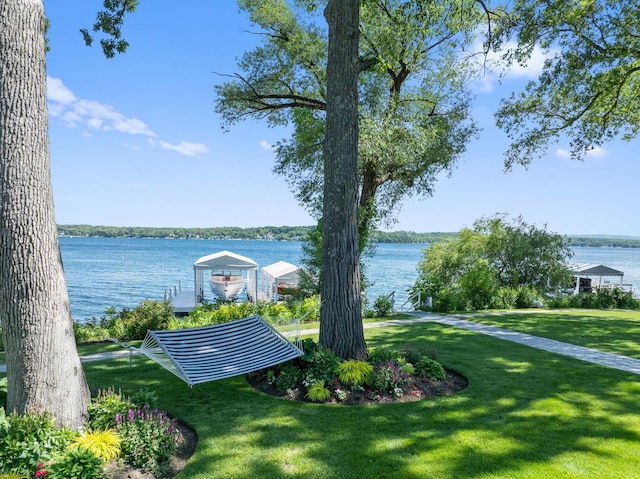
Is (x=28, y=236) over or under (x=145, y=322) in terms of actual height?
over

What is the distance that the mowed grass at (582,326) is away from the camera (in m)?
8.34

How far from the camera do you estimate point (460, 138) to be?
1448cm

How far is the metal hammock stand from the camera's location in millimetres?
4880

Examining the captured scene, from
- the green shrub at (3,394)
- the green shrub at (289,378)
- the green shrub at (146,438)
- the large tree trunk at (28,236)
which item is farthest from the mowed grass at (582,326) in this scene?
the green shrub at (3,394)

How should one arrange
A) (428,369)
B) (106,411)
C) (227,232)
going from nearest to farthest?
(106,411), (428,369), (227,232)

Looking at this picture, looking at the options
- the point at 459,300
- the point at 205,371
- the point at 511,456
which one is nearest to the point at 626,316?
the point at 459,300

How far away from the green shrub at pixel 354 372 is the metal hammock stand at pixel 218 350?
1.92 feet

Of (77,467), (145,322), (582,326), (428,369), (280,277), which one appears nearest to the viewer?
(77,467)

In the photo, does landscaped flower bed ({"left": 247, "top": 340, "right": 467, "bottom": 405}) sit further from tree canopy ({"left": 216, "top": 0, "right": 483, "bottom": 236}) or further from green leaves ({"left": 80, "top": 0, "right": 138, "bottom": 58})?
tree canopy ({"left": 216, "top": 0, "right": 483, "bottom": 236})

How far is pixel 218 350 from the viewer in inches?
218

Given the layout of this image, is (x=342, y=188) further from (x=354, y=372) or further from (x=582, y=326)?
(x=582, y=326)

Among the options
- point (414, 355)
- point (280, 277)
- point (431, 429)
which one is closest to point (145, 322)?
point (414, 355)

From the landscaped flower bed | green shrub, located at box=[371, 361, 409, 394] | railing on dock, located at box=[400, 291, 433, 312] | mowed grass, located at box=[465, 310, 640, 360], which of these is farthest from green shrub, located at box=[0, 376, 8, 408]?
railing on dock, located at box=[400, 291, 433, 312]

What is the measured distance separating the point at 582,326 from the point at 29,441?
1109 centimetres
